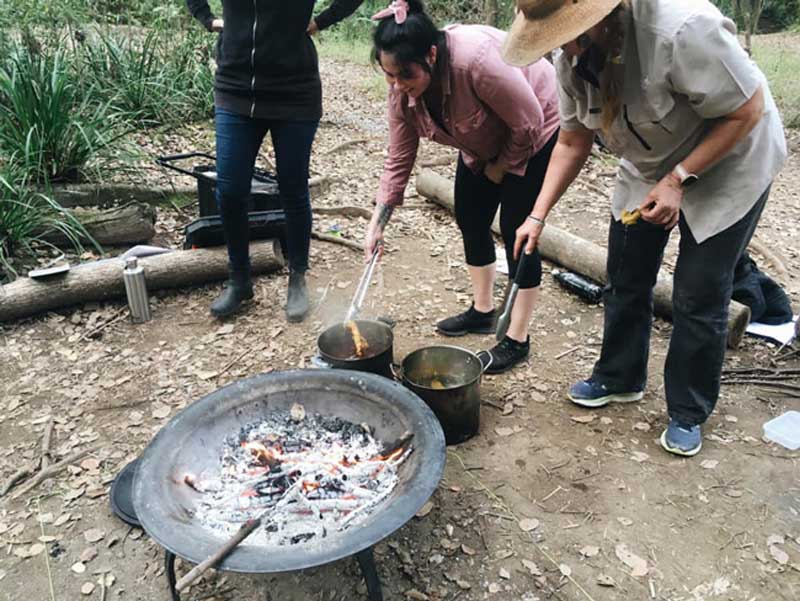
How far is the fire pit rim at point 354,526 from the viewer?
1655 mm

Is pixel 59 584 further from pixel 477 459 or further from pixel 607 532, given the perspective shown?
pixel 607 532

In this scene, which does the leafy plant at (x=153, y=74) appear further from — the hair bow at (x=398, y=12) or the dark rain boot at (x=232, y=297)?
the hair bow at (x=398, y=12)

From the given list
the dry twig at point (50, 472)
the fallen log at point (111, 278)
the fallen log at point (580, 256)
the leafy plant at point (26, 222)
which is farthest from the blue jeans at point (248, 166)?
the fallen log at point (580, 256)

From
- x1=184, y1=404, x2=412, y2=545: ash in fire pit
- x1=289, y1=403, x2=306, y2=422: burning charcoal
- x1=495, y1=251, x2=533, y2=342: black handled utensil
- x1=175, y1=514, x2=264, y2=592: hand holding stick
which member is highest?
x1=495, y1=251, x2=533, y2=342: black handled utensil

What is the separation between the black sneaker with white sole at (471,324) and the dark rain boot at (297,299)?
0.86 metres

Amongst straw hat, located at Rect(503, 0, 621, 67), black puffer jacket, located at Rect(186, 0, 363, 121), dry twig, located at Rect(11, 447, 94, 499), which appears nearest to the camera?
straw hat, located at Rect(503, 0, 621, 67)

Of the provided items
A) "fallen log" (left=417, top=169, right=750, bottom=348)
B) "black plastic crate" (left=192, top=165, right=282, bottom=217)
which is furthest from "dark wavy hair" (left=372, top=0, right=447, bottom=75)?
"fallen log" (left=417, top=169, right=750, bottom=348)

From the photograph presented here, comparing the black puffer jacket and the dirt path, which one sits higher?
the black puffer jacket

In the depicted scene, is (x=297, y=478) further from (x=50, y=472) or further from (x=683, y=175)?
(x=683, y=175)

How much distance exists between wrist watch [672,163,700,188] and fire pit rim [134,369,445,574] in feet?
3.83

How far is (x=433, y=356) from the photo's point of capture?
2.89 metres

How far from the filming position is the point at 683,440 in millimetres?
2625

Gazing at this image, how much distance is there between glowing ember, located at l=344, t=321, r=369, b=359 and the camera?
2941 mm

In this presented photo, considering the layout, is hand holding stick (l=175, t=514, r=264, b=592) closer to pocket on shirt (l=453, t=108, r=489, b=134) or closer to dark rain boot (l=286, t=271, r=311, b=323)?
pocket on shirt (l=453, t=108, r=489, b=134)
